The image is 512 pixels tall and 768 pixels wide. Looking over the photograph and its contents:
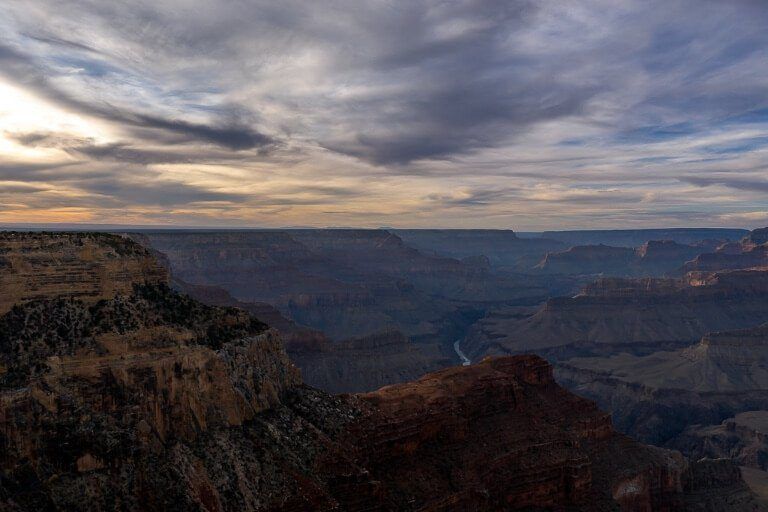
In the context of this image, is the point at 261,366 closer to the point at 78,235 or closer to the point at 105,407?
the point at 105,407

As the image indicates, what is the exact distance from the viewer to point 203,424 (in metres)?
44.6

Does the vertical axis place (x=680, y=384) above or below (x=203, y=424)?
below

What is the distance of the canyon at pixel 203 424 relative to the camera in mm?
38219

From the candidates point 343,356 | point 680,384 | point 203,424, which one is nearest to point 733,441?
point 680,384

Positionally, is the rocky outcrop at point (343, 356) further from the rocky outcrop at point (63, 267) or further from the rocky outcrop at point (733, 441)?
the rocky outcrop at point (63, 267)

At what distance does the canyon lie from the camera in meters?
38.2

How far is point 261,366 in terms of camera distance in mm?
51906

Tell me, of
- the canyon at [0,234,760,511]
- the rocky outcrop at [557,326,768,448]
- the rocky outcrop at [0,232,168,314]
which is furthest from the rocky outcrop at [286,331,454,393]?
the rocky outcrop at [0,232,168,314]

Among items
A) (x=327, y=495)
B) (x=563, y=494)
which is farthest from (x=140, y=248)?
(x=563, y=494)

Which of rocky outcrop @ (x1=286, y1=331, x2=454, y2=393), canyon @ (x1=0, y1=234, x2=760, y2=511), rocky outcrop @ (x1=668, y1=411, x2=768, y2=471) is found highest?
canyon @ (x1=0, y1=234, x2=760, y2=511)

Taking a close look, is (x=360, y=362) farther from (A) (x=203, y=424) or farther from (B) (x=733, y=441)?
(A) (x=203, y=424)

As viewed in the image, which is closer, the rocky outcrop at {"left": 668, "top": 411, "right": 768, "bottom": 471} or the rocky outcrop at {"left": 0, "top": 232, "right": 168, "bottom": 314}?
the rocky outcrop at {"left": 0, "top": 232, "right": 168, "bottom": 314}

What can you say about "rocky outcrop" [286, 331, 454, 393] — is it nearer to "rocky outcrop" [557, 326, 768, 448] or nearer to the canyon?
"rocky outcrop" [557, 326, 768, 448]

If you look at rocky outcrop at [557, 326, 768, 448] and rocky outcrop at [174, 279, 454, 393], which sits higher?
rocky outcrop at [174, 279, 454, 393]
